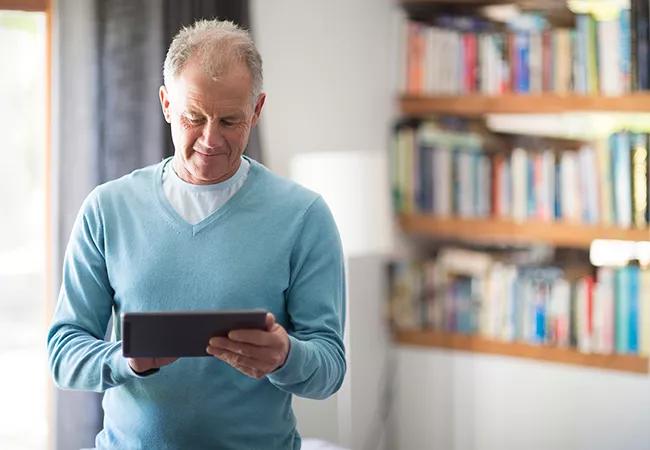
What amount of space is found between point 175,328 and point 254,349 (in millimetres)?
123

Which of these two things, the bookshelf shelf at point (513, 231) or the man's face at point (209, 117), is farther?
the bookshelf shelf at point (513, 231)

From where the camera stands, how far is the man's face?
65.0 inches

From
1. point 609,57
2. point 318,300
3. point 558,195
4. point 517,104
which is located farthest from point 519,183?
point 318,300

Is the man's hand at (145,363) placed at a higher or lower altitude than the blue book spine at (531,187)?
lower

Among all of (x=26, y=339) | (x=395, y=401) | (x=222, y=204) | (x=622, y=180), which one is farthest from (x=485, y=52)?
(x=222, y=204)

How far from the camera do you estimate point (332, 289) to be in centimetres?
172

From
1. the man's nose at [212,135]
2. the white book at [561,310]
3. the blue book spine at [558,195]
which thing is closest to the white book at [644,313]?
the white book at [561,310]

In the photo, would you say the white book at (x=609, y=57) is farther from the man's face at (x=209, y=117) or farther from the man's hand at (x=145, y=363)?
the man's hand at (x=145, y=363)

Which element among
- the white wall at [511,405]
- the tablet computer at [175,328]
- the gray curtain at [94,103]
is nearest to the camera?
→ the tablet computer at [175,328]

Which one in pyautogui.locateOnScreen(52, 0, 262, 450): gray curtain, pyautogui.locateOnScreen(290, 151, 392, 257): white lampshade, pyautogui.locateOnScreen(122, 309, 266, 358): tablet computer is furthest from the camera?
pyautogui.locateOnScreen(290, 151, 392, 257): white lampshade

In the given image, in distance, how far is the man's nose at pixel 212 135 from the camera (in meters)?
1.65

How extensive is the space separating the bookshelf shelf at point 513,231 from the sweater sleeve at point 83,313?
6.81 feet

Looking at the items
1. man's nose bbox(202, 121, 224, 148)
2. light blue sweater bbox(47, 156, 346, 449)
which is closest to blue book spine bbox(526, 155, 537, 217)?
light blue sweater bbox(47, 156, 346, 449)

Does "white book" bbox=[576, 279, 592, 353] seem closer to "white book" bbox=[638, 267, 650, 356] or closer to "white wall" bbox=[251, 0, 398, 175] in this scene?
"white book" bbox=[638, 267, 650, 356]
